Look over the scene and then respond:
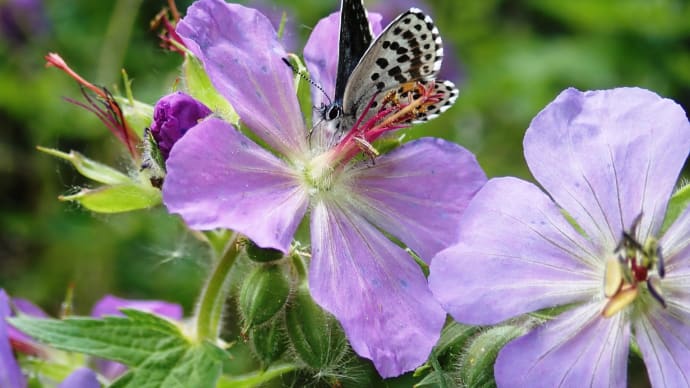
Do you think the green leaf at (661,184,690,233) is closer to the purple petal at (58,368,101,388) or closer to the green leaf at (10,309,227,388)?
the green leaf at (10,309,227,388)

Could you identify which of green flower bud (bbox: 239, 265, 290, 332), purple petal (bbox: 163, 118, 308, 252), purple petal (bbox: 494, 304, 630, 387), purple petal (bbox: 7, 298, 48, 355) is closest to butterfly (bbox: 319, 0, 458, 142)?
purple petal (bbox: 163, 118, 308, 252)

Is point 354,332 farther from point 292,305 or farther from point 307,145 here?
point 307,145

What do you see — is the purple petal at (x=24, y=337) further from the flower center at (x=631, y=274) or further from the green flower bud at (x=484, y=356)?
the flower center at (x=631, y=274)

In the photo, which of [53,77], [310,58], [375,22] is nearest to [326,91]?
[310,58]

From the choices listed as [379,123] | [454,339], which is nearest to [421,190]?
[379,123]

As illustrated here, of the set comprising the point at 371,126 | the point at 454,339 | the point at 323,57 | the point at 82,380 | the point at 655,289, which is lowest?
the point at 82,380

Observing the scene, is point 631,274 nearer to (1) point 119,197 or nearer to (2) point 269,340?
(2) point 269,340
